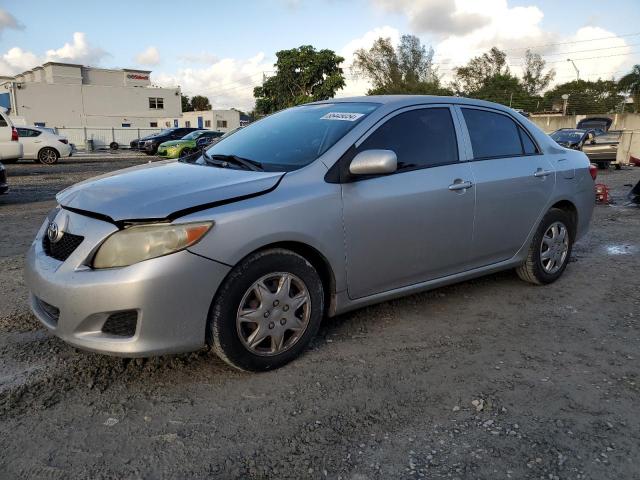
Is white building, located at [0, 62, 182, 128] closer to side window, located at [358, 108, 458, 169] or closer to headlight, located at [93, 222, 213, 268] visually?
side window, located at [358, 108, 458, 169]

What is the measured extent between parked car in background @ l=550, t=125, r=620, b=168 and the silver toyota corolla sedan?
15782 millimetres

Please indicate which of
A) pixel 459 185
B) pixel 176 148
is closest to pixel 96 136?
pixel 176 148

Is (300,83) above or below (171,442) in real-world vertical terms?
above

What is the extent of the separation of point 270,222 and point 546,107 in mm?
57654

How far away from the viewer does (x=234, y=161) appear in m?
3.57

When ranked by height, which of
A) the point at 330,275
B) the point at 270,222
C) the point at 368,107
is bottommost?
the point at 330,275

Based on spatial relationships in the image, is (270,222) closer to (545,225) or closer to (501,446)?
(501,446)

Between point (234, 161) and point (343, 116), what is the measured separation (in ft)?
2.68

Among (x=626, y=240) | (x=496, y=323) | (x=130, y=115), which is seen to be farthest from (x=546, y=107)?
(x=496, y=323)

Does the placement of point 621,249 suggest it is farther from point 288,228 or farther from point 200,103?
point 200,103

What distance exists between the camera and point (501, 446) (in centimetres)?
244

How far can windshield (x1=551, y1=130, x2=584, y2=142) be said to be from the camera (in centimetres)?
1873

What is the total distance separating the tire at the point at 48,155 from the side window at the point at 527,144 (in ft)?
59.3

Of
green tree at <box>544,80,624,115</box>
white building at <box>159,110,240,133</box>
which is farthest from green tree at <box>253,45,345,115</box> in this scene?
green tree at <box>544,80,624,115</box>
